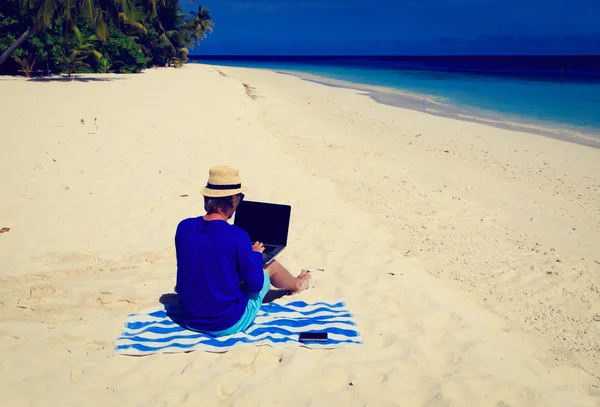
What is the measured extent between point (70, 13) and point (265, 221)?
2098 cm

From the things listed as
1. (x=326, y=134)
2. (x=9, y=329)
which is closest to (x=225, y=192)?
(x=9, y=329)

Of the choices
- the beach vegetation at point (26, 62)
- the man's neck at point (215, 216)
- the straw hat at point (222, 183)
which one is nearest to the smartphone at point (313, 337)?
→ the man's neck at point (215, 216)

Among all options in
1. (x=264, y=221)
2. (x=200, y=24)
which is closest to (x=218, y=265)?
(x=264, y=221)

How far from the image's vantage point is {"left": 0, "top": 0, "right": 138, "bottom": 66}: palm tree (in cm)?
1959

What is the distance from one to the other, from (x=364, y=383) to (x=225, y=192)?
1.49m

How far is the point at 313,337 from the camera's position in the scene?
11.2ft

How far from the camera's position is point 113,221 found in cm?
576

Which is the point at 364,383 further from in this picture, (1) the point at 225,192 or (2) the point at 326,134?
(2) the point at 326,134

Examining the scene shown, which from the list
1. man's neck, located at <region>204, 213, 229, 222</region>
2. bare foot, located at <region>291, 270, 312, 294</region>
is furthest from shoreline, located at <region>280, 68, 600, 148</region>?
man's neck, located at <region>204, 213, 229, 222</region>

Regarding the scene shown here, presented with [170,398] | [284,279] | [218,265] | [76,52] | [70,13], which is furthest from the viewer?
[76,52]

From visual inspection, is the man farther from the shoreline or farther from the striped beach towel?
the shoreline

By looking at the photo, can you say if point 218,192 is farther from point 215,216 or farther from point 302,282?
point 302,282

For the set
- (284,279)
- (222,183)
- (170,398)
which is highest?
(222,183)

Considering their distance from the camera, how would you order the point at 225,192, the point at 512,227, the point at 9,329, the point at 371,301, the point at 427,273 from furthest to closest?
1. the point at 512,227
2. the point at 427,273
3. the point at 371,301
4. the point at 9,329
5. the point at 225,192
